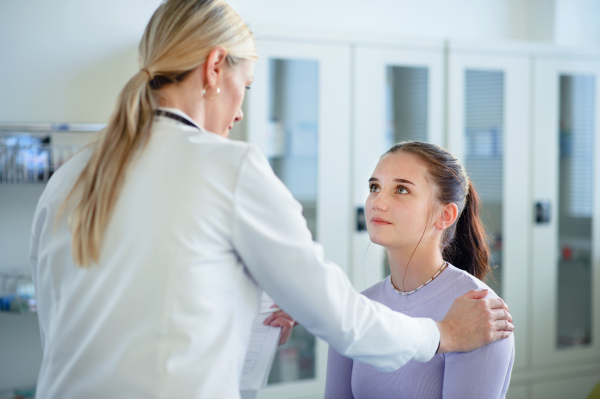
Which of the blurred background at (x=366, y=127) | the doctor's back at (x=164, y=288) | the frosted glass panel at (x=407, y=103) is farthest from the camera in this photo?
the frosted glass panel at (x=407, y=103)

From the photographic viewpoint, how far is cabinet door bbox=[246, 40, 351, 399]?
113 inches

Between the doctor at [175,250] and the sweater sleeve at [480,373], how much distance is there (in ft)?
1.25

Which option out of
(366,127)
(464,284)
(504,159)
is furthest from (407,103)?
(464,284)

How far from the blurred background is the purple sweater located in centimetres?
127

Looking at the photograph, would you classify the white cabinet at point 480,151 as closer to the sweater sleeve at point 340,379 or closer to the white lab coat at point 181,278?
the sweater sleeve at point 340,379

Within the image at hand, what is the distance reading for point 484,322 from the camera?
4.25 ft

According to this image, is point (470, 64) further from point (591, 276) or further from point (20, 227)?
point (20, 227)

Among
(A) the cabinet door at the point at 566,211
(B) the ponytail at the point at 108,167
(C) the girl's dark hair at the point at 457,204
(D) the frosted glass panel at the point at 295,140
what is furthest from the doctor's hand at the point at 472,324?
(A) the cabinet door at the point at 566,211

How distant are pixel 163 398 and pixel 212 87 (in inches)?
22.6

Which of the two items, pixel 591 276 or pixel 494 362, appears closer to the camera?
pixel 494 362

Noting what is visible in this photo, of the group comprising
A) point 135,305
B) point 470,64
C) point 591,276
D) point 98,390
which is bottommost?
point 591,276

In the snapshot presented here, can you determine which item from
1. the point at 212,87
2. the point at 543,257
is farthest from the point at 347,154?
the point at 212,87

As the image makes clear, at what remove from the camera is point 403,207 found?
1.66 metres

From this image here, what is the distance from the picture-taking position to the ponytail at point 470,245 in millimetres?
1810
